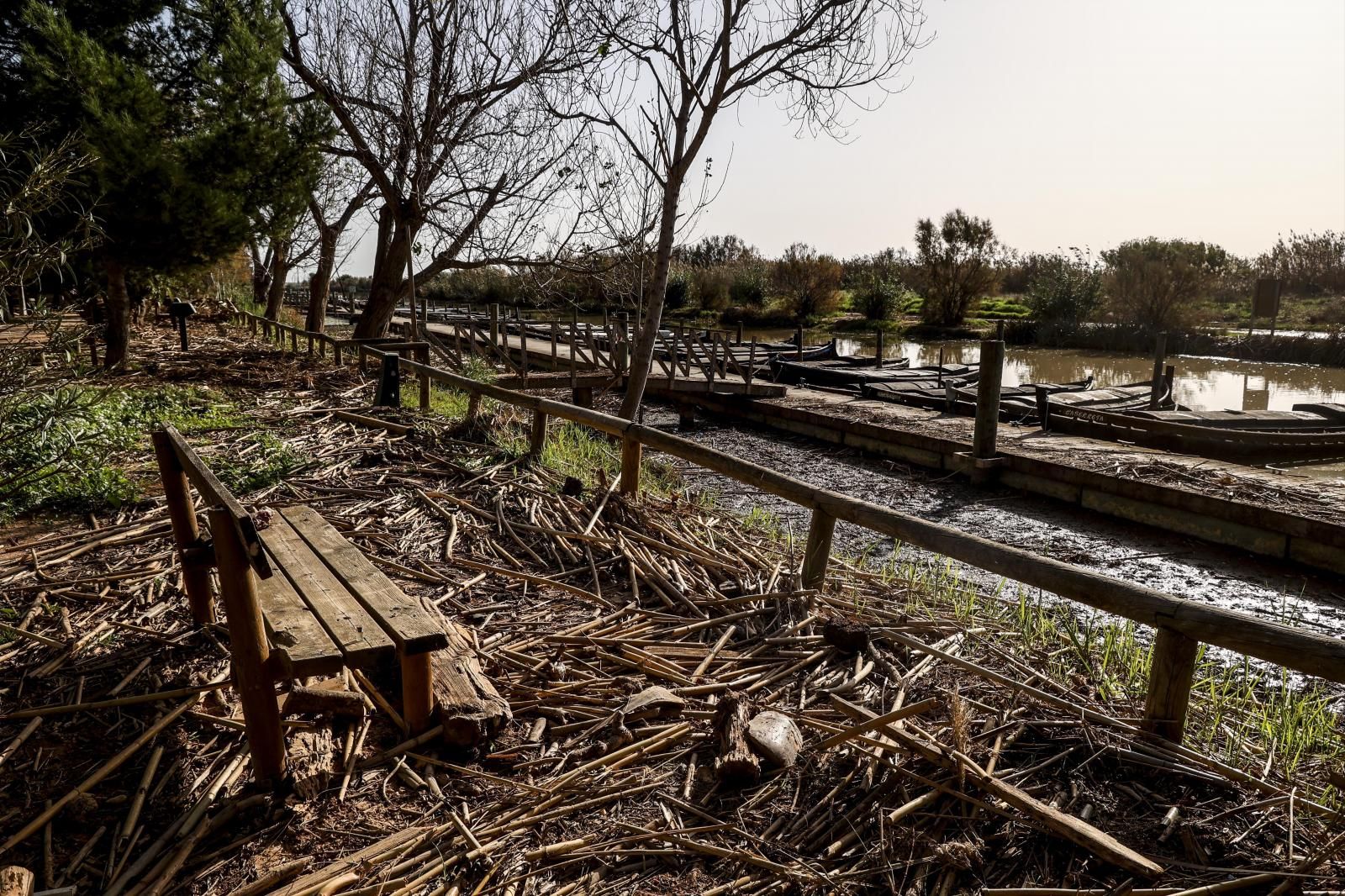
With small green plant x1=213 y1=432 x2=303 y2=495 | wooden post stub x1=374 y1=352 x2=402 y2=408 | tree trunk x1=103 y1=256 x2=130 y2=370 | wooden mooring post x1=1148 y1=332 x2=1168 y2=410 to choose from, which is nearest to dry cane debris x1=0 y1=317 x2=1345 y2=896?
small green plant x1=213 y1=432 x2=303 y2=495

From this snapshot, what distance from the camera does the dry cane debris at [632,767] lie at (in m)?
2.26

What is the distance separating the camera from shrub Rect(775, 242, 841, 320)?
3594 cm

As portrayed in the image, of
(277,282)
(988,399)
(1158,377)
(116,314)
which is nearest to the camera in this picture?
(116,314)

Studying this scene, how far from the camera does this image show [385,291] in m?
13.9

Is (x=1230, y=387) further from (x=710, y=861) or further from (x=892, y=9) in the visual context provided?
(x=710, y=861)

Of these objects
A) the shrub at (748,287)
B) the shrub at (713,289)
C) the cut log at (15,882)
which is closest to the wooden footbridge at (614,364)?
the cut log at (15,882)

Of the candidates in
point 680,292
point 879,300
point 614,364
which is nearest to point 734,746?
point 614,364

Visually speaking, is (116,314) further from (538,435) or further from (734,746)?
(734,746)

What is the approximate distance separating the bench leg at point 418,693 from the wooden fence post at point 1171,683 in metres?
2.26

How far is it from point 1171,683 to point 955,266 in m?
31.8

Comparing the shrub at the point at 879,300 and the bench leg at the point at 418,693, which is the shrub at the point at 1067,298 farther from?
the bench leg at the point at 418,693

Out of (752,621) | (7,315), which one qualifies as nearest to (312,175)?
(7,315)

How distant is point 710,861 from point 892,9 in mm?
7751

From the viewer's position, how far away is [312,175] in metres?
11.6
